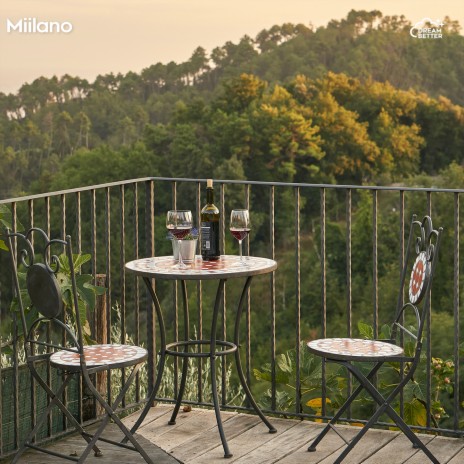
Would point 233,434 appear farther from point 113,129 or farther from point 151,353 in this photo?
point 113,129

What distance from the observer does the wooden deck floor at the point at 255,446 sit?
411cm

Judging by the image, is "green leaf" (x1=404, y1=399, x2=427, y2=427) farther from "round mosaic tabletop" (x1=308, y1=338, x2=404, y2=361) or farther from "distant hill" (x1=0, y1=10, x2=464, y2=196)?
"distant hill" (x1=0, y1=10, x2=464, y2=196)

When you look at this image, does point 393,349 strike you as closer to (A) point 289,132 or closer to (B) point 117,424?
(B) point 117,424

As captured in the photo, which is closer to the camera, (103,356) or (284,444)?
(103,356)

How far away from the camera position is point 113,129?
38.0 metres

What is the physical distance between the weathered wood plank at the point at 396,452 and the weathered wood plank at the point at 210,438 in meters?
0.63

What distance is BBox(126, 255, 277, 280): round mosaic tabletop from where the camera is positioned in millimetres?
3902

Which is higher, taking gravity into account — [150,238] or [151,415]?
[150,238]

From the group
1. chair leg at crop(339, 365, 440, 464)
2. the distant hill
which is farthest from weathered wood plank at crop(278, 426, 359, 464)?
the distant hill

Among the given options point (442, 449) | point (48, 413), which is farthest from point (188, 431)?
point (442, 449)

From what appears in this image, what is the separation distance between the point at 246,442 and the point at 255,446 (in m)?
0.07

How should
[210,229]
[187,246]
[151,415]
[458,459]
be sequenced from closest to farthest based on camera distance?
[458,459] < [187,246] < [210,229] < [151,415]

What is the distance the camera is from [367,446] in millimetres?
4227

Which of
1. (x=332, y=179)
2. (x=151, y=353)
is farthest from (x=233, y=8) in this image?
(x=151, y=353)
